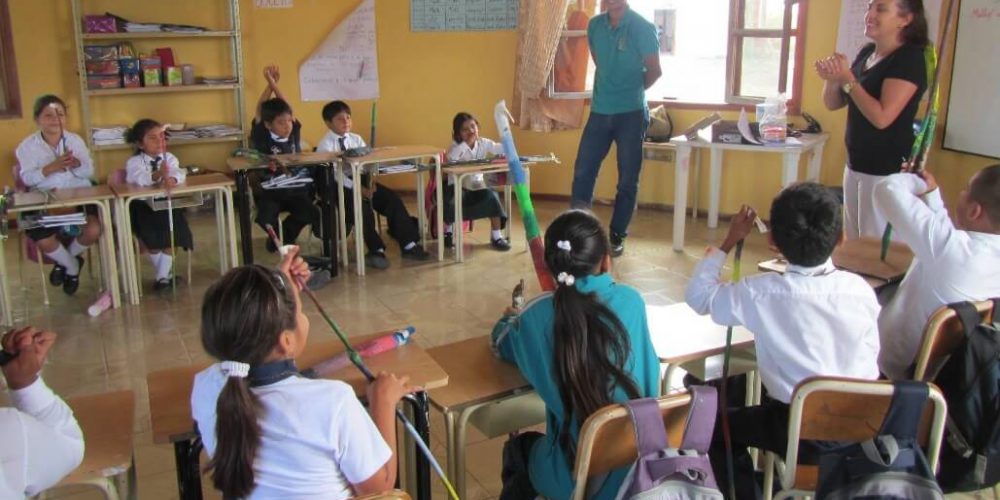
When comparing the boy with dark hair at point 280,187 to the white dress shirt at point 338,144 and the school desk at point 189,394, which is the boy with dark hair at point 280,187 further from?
the school desk at point 189,394

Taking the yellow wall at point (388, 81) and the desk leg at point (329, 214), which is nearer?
the desk leg at point (329, 214)

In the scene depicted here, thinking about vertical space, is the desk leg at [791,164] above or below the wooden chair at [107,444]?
above

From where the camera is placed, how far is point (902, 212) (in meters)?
2.34

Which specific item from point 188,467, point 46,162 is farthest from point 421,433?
point 46,162

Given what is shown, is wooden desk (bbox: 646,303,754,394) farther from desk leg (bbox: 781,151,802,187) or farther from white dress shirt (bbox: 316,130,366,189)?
white dress shirt (bbox: 316,130,366,189)

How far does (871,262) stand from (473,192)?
2.90m

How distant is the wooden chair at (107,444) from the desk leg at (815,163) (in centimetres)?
457

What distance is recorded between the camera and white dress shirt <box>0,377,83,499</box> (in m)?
1.51

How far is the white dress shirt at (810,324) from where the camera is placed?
196 cm

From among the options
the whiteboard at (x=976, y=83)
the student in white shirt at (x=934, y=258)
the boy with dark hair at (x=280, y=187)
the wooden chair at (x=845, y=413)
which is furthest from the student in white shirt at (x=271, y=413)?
the whiteboard at (x=976, y=83)

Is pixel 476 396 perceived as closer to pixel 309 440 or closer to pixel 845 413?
pixel 309 440

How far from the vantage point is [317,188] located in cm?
510

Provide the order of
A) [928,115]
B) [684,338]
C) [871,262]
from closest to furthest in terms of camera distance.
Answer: [684,338] < [871,262] < [928,115]

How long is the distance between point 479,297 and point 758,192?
2456 millimetres
